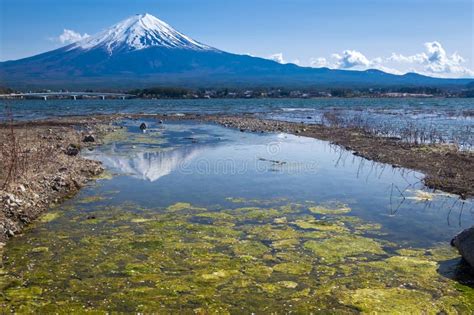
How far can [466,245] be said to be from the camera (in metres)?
11.8

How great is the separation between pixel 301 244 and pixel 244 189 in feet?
23.9

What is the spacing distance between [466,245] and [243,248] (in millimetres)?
5902

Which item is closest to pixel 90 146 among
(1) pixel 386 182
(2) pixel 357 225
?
(1) pixel 386 182

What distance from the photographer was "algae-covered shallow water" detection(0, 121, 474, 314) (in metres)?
9.94

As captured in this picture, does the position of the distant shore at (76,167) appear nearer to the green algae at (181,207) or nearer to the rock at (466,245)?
the green algae at (181,207)

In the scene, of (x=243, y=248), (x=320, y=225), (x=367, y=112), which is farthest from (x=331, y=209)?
(x=367, y=112)

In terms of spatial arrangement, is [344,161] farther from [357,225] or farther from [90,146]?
[90,146]

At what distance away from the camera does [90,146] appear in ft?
110

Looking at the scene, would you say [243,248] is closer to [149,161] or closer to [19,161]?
[19,161]

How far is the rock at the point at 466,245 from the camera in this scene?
11.5 metres

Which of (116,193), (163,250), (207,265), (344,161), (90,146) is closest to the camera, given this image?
(207,265)

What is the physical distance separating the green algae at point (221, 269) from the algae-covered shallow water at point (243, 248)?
40mm

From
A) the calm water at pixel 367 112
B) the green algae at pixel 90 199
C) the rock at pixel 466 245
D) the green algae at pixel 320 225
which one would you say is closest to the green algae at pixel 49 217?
the green algae at pixel 90 199

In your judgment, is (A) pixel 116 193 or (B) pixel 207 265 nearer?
(B) pixel 207 265
